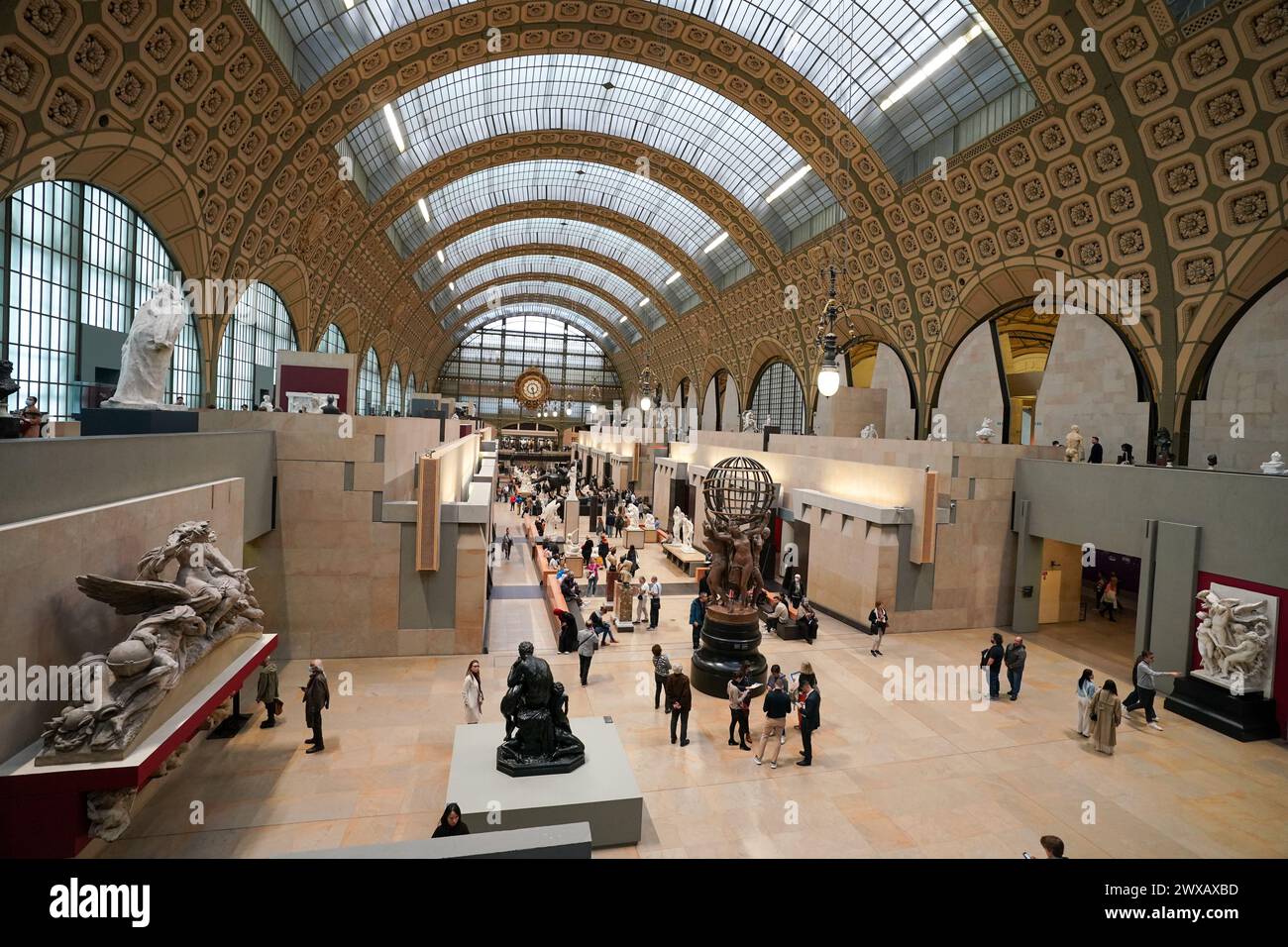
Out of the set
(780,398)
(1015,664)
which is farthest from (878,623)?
(780,398)

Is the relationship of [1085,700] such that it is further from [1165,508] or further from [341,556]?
[341,556]

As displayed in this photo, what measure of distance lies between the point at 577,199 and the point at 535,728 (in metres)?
38.4

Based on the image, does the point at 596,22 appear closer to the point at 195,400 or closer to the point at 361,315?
the point at 195,400

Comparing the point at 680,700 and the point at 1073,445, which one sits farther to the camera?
the point at 1073,445

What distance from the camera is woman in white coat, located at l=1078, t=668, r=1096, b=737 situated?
30.9 ft

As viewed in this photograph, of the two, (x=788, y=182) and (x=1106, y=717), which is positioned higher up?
(x=788, y=182)

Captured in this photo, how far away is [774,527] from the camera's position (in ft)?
71.2

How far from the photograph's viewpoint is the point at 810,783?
800 centimetres

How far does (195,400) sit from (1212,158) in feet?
83.3

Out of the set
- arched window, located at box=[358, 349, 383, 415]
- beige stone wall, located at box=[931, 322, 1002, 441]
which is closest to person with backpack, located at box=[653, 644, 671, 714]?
beige stone wall, located at box=[931, 322, 1002, 441]

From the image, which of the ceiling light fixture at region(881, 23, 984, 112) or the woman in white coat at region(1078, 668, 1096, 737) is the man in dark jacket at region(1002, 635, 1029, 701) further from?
the ceiling light fixture at region(881, 23, 984, 112)

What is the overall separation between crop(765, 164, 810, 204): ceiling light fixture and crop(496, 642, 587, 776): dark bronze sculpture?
81.3 ft

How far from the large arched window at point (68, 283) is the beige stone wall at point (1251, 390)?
23447 mm

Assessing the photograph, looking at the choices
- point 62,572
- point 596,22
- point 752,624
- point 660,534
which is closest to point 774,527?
point 660,534
